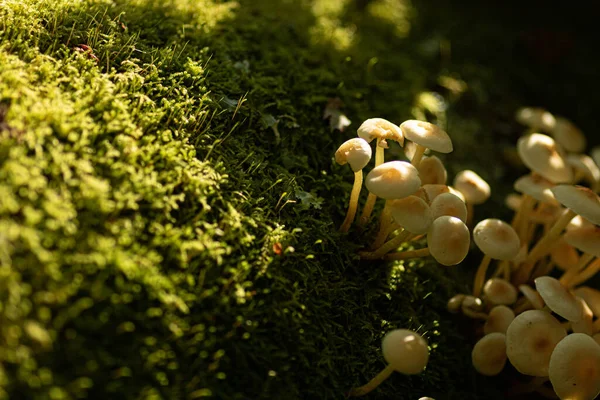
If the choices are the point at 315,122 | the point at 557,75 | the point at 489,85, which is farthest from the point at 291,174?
the point at 557,75

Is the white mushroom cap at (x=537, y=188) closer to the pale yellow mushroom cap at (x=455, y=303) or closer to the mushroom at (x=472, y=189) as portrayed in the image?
the mushroom at (x=472, y=189)

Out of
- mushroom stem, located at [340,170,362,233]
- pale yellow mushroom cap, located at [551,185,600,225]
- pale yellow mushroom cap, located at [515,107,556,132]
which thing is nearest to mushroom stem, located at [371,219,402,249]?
mushroom stem, located at [340,170,362,233]

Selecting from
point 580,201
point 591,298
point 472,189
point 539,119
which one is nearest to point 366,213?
point 472,189

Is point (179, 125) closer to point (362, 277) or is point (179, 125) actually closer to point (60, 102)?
point (60, 102)

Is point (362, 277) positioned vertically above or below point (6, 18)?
below

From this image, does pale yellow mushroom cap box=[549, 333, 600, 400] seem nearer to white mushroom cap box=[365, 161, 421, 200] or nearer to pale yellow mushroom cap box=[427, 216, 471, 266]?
pale yellow mushroom cap box=[427, 216, 471, 266]

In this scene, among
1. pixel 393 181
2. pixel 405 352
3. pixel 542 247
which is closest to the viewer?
pixel 405 352

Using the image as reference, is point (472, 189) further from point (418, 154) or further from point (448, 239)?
point (448, 239)
